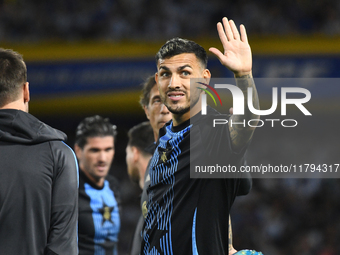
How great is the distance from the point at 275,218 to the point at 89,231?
200 inches

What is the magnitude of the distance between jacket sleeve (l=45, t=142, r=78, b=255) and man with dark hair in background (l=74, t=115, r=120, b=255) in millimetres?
1906

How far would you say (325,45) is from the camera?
8.15m

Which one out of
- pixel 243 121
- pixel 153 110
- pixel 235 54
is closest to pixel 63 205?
pixel 243 121

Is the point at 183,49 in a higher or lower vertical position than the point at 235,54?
higher

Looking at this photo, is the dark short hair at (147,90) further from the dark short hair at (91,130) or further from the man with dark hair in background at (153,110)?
the dark short hair at (91,130)

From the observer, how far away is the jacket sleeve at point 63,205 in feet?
7.18

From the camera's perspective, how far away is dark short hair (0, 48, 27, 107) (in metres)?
2.25

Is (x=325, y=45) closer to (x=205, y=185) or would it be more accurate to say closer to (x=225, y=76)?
(x=225, y=76)

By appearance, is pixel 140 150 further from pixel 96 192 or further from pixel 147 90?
pixel 147 90

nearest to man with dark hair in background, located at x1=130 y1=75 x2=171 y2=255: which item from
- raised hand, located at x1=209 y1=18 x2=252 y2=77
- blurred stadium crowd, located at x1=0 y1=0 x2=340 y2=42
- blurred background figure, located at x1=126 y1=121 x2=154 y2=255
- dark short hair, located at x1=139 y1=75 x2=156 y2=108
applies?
dark short hair, located at x1=139 y1=75 x2=156 y2=108

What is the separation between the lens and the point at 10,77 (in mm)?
2256

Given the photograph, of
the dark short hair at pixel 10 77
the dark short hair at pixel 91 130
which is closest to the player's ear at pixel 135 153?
the dark short hair at pixel 91 130

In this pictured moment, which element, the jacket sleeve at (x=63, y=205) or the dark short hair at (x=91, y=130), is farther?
the dark short hair at (x=91, y=130)

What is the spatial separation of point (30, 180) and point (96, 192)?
2301 millimetres
